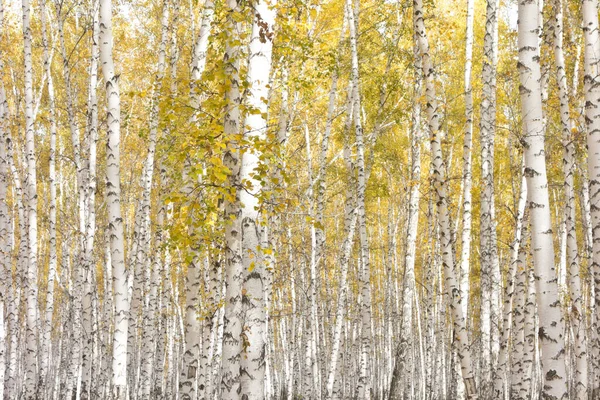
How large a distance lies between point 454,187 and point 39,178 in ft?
44.2

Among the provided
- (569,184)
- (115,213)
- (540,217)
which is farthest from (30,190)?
(569,184)

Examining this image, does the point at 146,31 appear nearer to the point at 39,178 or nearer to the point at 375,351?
the point at 39,178

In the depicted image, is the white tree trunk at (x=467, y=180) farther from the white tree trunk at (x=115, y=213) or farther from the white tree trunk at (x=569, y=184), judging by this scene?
the white tree trunk at (x=115, y=213)

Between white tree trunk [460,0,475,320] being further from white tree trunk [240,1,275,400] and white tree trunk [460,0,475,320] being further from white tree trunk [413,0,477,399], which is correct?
white tree trunk [240,1,275,400]

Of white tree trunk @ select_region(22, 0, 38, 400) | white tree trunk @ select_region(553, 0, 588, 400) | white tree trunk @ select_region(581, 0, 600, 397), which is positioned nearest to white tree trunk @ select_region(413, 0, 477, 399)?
white tree trunk @ select_region(581, 0, 600, 397)

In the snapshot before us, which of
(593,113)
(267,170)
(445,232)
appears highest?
(593,113)

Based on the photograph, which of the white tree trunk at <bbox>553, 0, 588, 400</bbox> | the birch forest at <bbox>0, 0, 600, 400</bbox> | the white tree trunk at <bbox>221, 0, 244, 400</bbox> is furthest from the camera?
the white tree trunk at <bbox>553, 0, 588, 400</bbox>

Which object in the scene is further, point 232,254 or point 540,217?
point 232,254

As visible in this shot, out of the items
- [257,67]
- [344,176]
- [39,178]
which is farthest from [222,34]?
[39,178]

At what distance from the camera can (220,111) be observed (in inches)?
251

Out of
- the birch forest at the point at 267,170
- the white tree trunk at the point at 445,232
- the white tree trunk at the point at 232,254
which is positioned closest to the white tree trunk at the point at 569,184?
the birch forest at the point at 267,170

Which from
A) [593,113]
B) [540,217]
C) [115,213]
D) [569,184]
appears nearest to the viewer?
[540,217]

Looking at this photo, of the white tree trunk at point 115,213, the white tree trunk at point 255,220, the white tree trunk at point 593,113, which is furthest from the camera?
the white tree trunk at point 115,213

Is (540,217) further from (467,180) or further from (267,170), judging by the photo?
(467,180)
